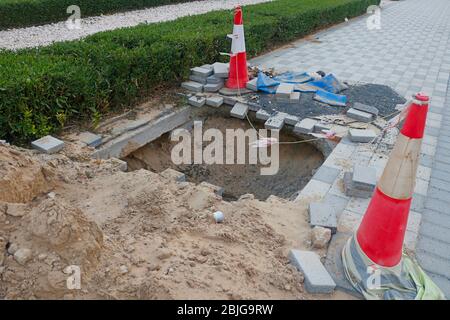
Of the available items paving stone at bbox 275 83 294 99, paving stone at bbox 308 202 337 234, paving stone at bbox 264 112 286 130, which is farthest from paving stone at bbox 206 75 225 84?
paving stone at bbox 308 202 337 234

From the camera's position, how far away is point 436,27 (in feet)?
47.4

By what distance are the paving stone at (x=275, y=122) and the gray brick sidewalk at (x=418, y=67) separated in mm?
1899

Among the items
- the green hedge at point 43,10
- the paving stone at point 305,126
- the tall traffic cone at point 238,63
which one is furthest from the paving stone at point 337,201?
the green hedge at point 43,10

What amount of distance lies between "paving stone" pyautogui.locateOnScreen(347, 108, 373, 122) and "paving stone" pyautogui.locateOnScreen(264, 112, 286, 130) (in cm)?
102

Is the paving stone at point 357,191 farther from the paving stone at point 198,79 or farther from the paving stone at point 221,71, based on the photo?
the paving stone at point 198,79

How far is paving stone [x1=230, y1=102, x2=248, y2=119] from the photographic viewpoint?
5828 mm

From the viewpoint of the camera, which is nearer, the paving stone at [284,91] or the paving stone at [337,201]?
the paving stone at [337,201]

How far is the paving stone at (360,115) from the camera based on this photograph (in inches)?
224

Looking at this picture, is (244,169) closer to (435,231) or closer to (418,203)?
(418,203)

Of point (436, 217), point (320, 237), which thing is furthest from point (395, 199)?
point (436, 217)

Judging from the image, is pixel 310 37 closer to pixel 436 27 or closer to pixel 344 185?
pixel 436 27

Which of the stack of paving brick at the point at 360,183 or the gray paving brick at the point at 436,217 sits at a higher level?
the stack of paving brick at the point at 360,183

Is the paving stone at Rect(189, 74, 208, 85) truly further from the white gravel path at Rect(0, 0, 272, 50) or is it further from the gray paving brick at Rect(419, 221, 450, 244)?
the gray paving brick at Rect(419, 221, 450, 244)

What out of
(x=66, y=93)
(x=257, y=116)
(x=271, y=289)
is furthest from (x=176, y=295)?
(x=257, y=116)
